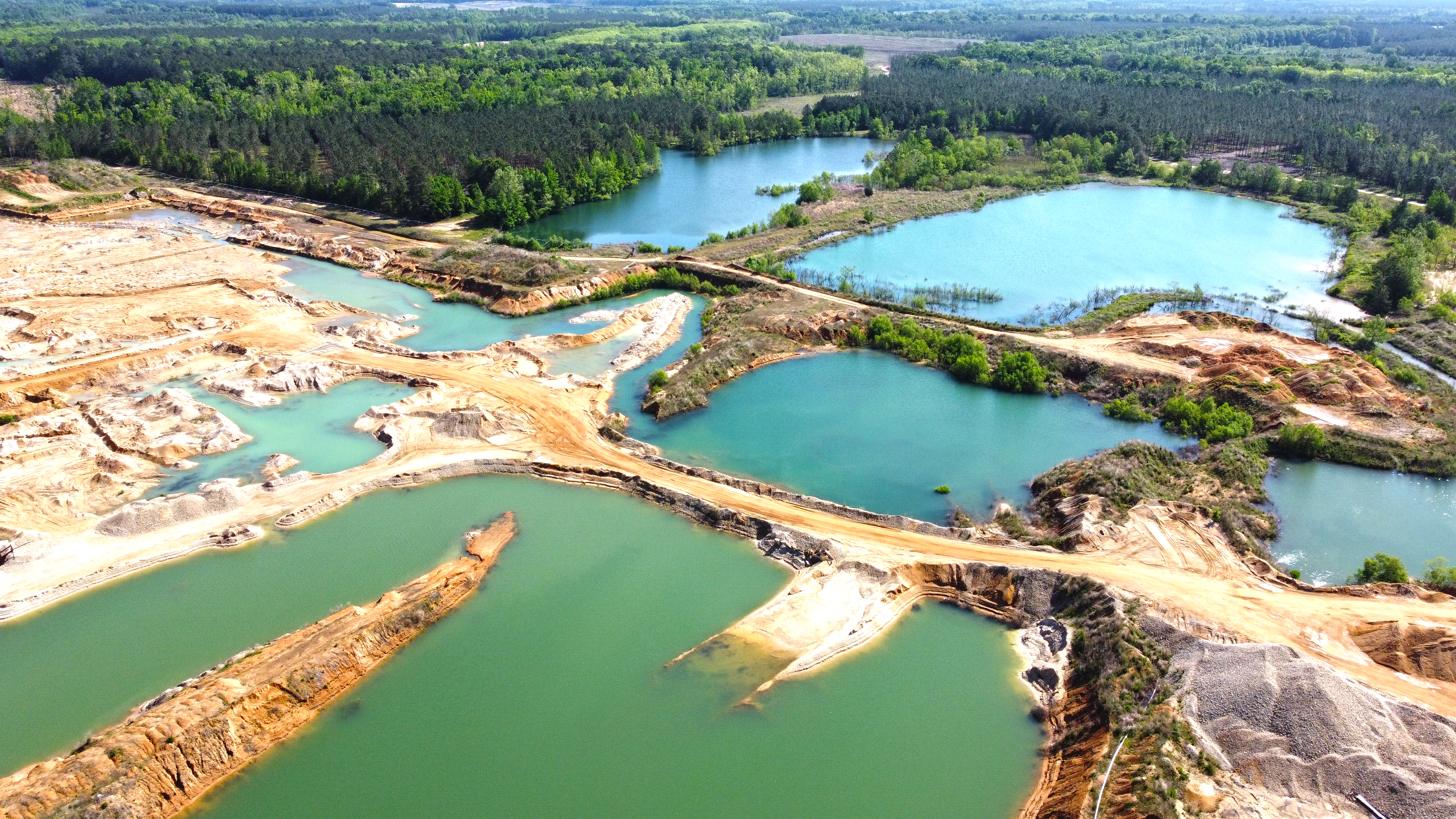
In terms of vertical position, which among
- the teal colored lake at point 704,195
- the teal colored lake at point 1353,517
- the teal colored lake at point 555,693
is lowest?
the teal colored lake at point 555,693

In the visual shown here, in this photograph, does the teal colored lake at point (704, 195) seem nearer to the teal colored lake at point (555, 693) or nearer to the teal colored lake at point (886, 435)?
the teal colored lake at point (886, 435)

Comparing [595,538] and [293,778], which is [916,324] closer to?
[595,538]

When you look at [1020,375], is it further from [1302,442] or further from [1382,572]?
[1382,572]

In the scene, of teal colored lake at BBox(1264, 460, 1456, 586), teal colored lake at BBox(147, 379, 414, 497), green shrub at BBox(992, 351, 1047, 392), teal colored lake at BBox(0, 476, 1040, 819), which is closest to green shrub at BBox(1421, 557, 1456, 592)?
teal colored lake at BBox(1264, 460, 1456, 586)

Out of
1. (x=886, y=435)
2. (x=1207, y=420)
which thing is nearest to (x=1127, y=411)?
(x=1207, y=420)

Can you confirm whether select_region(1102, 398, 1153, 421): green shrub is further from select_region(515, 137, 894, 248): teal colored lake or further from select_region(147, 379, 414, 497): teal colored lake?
select_region(515, 137, 894, 248): teal colored lake

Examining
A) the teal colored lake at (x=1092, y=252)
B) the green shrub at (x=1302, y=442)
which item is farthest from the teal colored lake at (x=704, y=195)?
the green shrub at (x=1302, y=442)
